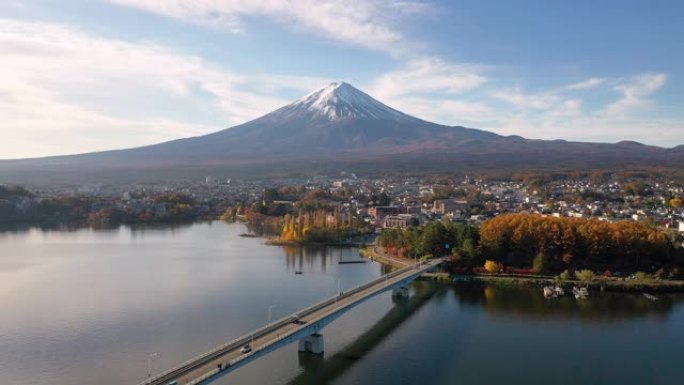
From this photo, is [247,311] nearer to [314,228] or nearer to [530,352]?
[530,352]

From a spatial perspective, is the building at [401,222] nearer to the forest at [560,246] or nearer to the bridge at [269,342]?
the forest at [560,246]

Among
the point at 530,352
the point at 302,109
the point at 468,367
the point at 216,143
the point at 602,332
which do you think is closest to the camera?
the point at 468,367

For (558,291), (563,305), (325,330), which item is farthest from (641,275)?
(325,330)

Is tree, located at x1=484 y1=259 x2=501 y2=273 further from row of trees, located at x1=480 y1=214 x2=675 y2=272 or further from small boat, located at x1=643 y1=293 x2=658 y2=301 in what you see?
small boat, located at x1=643 y1=293 x2=658 y2=301

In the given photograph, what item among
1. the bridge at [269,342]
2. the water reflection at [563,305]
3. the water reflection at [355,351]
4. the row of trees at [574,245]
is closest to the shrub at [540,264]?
the row of trees at [574,245]

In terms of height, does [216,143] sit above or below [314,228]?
above

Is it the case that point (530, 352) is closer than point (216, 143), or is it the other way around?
point (530, 352)

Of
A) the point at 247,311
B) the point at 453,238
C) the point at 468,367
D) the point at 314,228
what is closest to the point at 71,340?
the point at 247,311
